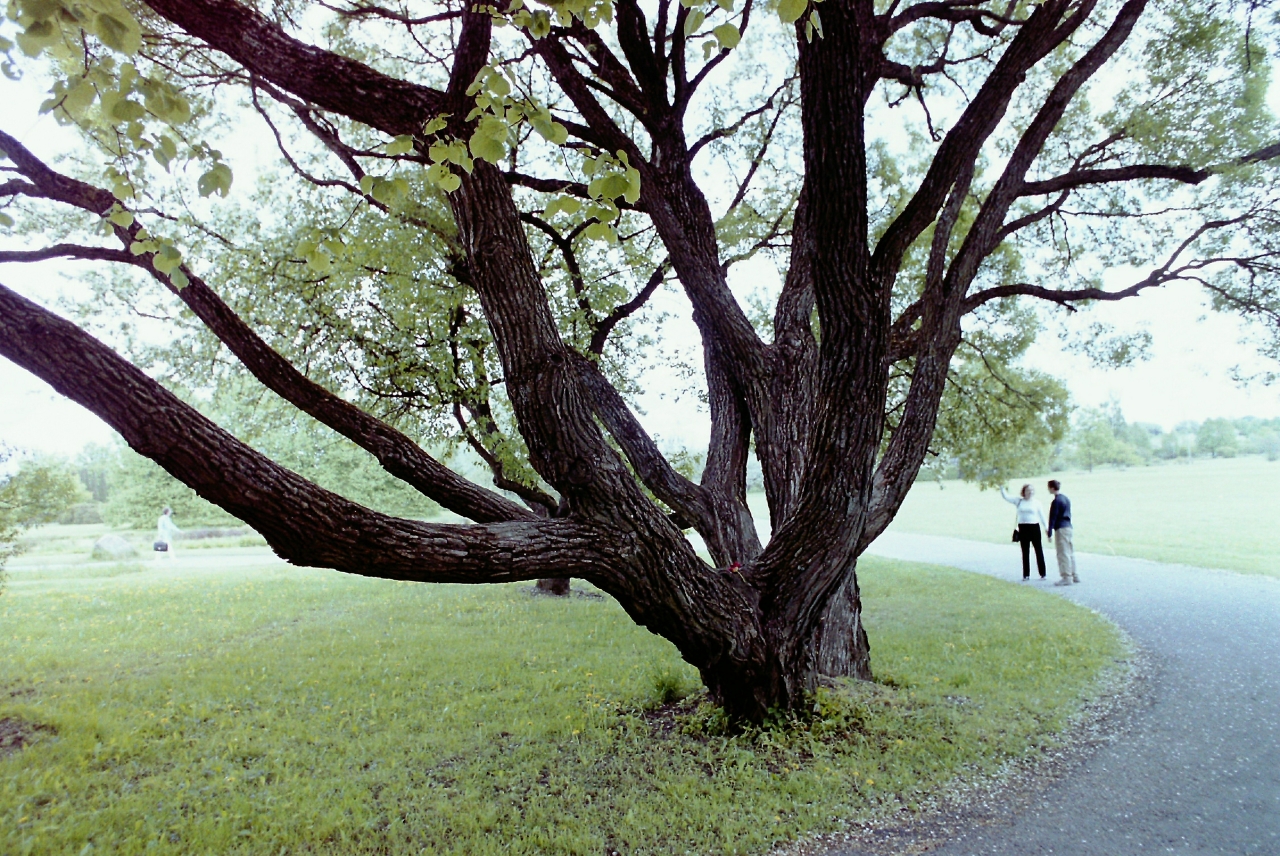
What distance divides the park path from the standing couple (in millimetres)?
2600

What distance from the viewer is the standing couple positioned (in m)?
10.7

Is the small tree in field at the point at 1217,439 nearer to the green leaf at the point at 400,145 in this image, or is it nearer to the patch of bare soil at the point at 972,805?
the patch of bare soil at the point at 972,805

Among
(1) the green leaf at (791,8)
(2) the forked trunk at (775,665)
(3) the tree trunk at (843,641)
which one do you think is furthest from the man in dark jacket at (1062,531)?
(1) the green leaf at (791,8)

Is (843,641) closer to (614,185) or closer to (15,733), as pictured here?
(614,185)

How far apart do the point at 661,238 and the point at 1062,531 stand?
9159 mm

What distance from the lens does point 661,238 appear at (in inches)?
217

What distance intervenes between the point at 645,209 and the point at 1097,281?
6.51 m

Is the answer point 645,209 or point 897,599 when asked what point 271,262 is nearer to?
point 645,209

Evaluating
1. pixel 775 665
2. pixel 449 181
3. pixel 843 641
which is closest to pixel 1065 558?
pixel 843 641

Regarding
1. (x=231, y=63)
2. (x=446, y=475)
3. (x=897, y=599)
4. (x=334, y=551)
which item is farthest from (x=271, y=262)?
(x=897, y=599)

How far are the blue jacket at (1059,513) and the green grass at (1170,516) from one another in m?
1.76

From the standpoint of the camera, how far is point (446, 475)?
151 inches

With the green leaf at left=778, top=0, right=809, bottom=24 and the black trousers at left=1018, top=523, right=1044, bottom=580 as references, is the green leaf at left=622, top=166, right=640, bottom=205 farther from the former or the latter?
the black trousers at left=1018, top=523, right=1044, bottom=580

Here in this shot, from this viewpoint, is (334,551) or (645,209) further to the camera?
(645,209)
